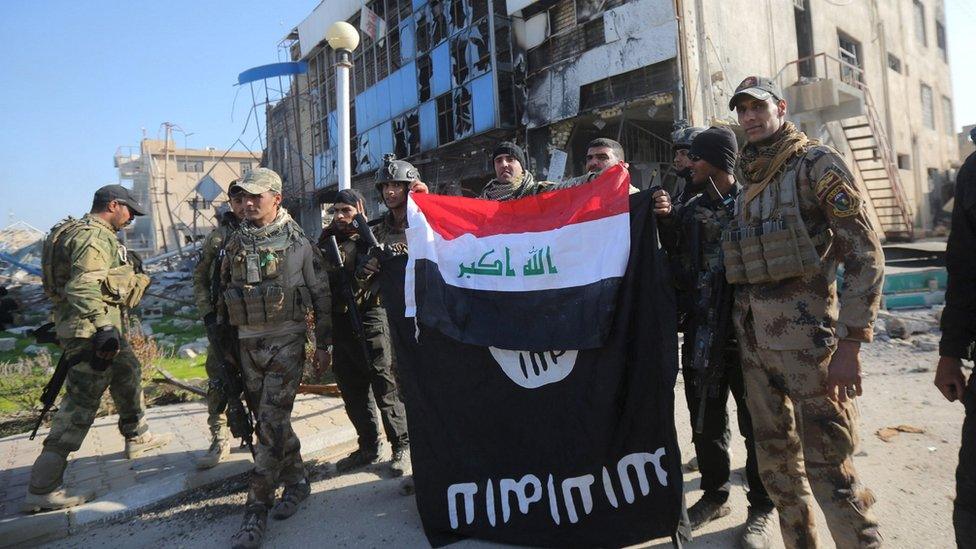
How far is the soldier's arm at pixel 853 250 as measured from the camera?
2.07 m

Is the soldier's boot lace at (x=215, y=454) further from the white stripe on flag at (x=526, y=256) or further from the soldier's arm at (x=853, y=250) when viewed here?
the soldier's arm at (x=853, y=250)

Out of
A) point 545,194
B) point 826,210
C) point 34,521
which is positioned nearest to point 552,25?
point 545,194

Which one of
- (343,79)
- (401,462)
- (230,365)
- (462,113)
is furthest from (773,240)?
(462,113)

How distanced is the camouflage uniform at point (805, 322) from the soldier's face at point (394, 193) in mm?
2225

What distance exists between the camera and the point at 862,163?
15258 mm

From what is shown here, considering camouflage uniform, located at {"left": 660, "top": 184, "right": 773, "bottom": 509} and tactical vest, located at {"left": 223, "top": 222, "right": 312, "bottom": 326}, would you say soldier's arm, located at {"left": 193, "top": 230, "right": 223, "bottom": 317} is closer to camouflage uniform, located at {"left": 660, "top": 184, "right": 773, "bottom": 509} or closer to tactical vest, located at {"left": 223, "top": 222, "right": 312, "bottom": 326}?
tactical vest, located at {"left": 223, "top": 222, "right": 312, "bottom": 326}

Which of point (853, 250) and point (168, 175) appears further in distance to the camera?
point (168, 175)

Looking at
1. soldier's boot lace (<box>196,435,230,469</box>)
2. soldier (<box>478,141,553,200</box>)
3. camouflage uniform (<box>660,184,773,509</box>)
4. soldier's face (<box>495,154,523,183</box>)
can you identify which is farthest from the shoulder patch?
soldier's boot lace (<box>196,435,230,469</box>)

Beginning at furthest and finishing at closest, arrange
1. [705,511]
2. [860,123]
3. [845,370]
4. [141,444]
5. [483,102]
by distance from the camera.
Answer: [860,123]
[483,102]
[141,444]
[705,511]
[845,370]

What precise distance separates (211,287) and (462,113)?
11411 millimetres

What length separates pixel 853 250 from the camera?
2117 mm

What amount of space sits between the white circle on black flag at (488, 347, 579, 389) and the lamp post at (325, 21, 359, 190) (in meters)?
2.99

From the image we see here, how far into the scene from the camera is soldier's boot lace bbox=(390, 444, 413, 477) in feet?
12.3

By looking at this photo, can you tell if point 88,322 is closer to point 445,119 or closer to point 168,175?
point 445,119
